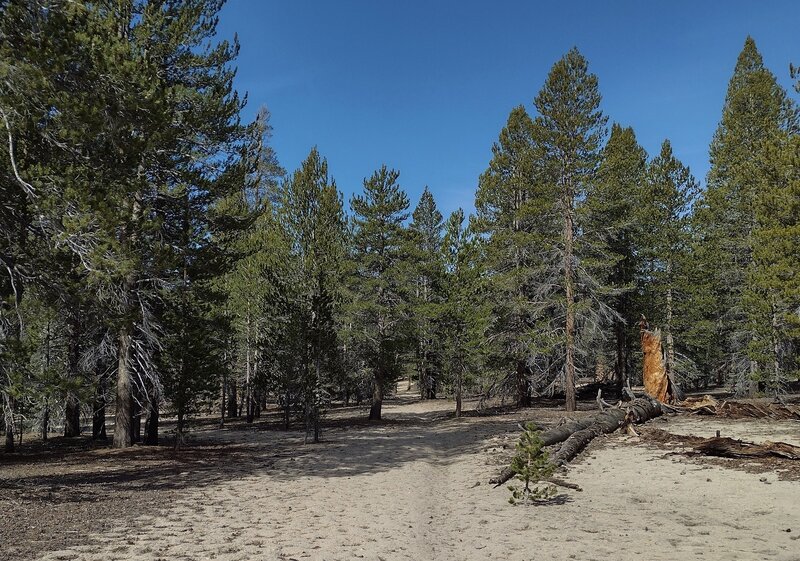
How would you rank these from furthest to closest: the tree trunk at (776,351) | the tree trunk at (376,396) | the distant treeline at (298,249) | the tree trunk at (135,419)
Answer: the tree trunk at (376,396), the tree trunk at (776,351), the tree trunk at (135,419), the distant treeline at (298,249)

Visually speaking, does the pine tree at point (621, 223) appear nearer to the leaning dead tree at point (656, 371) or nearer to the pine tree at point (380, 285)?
the leaning dead tree at point (656, 371)

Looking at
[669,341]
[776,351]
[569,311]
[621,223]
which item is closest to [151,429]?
[569,311]

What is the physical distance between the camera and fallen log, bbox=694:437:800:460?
10.1 m

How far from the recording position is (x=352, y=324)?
25.3m

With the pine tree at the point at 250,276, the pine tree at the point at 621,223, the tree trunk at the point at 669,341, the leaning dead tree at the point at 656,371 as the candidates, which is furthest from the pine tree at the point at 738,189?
the pine tree at the point at 250,276

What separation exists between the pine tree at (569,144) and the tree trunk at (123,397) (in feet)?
57.6

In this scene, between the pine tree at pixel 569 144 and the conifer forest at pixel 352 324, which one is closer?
the conifer forest at pixel 352 324

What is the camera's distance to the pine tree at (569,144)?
22625 millimetres

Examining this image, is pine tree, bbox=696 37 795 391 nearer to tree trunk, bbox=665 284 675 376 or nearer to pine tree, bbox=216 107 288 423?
tree trunk, bbox=665 284 675 376

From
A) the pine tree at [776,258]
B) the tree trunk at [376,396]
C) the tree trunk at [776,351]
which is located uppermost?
the pine tree at [776,258]

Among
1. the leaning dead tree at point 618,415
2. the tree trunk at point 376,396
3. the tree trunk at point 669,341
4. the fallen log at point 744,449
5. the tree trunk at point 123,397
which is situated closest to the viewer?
the fallen log at point 744,449

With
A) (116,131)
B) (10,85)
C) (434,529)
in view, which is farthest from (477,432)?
(10,85)

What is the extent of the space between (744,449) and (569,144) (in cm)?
1546

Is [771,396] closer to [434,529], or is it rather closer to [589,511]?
[589,511]
